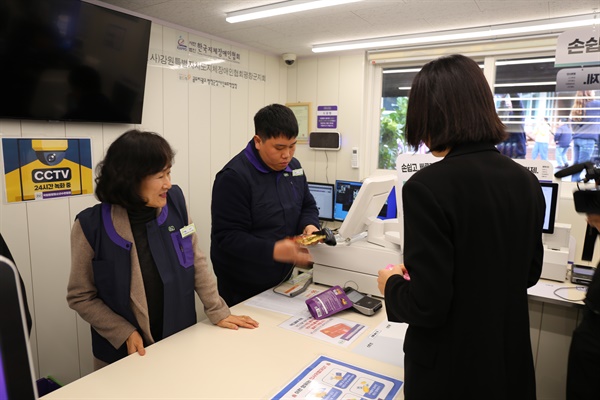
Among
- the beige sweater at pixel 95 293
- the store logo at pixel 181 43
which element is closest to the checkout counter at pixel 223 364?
the beige sweater at pixel 95 293

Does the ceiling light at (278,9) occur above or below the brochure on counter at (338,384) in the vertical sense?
above

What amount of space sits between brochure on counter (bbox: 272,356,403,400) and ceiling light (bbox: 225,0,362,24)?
2188mm

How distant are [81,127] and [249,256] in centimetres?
168

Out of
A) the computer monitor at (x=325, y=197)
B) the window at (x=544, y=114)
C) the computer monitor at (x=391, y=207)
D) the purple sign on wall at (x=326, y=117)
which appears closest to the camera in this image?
the computer monitor at (x=391, y=207)

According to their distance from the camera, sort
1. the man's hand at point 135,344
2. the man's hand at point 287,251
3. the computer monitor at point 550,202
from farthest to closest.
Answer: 1. the computer monitor at point 550,202
2. the man's hand at point 287,251
3. the man's hand at point 135,344

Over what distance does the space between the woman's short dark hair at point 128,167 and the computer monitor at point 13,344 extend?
3.52ft

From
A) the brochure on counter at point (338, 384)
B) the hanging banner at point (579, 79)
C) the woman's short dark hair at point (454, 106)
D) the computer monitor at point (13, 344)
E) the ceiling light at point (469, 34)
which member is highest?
the ceiling light at point (469, 34)

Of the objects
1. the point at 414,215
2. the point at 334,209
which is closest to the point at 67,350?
the point at 334,209

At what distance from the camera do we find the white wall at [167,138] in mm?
2467

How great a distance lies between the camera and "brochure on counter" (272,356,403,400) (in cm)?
116

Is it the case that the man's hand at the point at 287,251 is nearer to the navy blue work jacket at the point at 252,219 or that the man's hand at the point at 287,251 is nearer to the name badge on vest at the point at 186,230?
the navy blue work jacket at the point at 252,219

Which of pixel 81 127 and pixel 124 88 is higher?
pixel 124 88

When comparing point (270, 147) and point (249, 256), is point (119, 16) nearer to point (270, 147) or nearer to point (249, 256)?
point (270, 147)

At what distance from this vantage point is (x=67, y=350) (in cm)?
269
